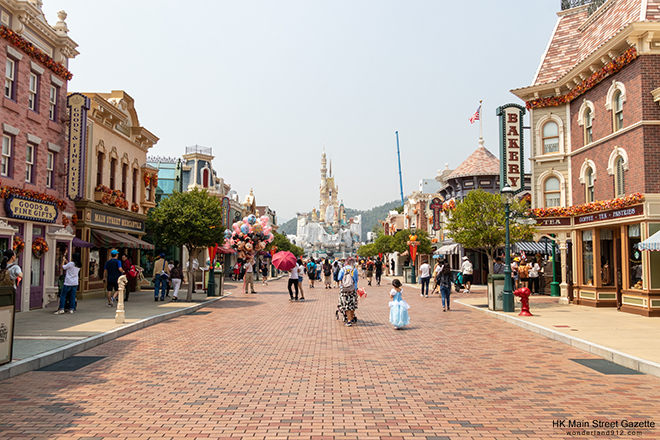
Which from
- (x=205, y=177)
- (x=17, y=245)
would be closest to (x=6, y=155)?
(x=17, y=245)

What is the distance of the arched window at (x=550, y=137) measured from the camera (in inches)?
820

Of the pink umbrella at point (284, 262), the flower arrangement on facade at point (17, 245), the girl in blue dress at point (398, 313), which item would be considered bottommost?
the girl in blue dress at point (398, 313)

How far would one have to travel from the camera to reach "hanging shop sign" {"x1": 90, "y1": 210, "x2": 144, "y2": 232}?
70.0 feet

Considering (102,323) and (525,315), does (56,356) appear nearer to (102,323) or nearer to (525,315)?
(102,323)

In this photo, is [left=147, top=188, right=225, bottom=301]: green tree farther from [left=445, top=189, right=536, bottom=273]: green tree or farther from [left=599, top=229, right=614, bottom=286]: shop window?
[left=599, top=229, right=614, bottom=286]: shop window

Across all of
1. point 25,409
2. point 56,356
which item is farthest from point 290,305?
point 25,409

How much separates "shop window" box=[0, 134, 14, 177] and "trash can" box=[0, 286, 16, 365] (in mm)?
9449

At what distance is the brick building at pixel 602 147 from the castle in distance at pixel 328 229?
118537mm

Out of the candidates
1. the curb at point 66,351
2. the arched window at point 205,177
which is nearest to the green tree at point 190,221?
the curb at point 66,351

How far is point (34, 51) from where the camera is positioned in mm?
16562

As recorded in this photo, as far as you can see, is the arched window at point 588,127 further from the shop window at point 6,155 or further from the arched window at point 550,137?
the shop window at point 6,155

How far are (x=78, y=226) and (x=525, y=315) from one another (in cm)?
1698

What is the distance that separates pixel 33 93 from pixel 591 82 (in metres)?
19.4

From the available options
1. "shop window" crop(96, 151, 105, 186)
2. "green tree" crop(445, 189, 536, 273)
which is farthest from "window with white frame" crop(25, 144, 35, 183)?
"green tree" crop(445, 189, 536, 273)
